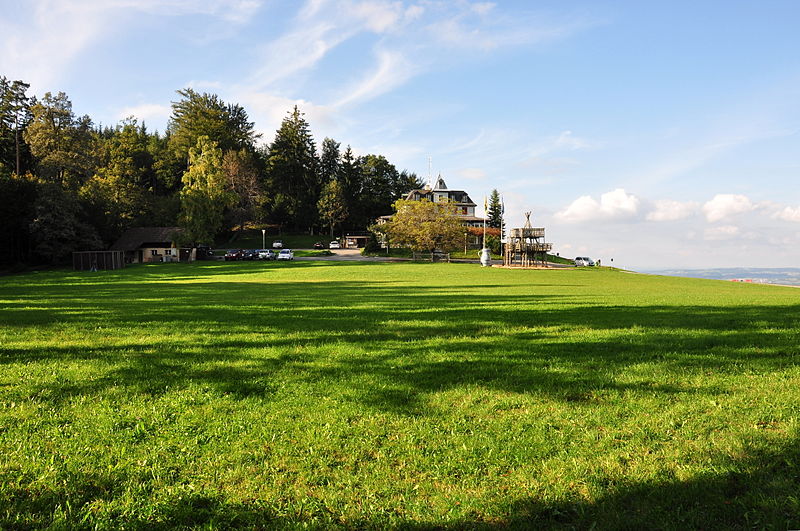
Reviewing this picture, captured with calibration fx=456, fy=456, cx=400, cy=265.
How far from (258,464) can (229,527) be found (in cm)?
87

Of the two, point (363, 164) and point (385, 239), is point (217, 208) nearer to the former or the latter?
point (385, 239)

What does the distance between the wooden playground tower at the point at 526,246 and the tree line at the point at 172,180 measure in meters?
41.7

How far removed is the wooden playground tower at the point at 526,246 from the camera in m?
60.4

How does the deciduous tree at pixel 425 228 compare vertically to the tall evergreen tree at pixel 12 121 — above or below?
below

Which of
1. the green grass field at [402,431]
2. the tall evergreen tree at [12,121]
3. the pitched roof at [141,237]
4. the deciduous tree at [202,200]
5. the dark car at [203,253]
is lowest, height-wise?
the green grass field at [402,431]

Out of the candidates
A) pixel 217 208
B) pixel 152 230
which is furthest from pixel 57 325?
pixel 152 230

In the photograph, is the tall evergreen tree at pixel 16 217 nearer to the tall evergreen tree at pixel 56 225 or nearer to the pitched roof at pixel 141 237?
the tall evergreen tree at pixel 56 225

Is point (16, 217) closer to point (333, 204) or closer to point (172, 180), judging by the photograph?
point (172, 180)

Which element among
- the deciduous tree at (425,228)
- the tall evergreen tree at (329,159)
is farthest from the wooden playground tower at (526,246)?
the tall evergreen tree at (329,159)

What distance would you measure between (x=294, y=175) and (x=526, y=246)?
6342 cm

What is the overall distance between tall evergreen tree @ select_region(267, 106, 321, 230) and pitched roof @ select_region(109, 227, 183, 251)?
33.8 m

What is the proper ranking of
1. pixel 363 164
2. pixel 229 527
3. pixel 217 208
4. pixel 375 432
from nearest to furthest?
pixel 229 527 < pixel 375 432 < pixel 217 208 < pixel 363 164

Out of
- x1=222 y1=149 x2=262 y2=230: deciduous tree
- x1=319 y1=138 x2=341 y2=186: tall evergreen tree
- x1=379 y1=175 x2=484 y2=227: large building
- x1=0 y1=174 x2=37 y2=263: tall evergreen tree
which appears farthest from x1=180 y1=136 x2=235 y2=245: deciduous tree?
x1=319 y1=138 x2=341 y2=186: tall evergreen tree

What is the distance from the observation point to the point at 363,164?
11469cm
